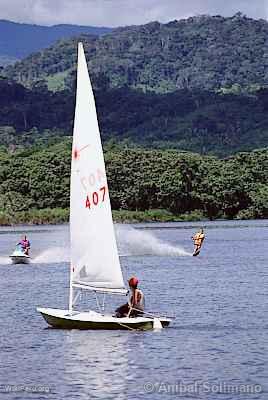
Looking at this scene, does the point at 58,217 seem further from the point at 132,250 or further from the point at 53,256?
the point at 53,256

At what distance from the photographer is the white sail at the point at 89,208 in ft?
121

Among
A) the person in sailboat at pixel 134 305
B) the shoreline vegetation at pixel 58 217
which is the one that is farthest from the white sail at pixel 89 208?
the shoreline vegetation at pixel 58 217

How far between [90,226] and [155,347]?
16.1ft

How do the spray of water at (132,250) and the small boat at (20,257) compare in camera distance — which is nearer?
the small boat at (20,257)

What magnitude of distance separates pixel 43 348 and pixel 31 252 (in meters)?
60.2

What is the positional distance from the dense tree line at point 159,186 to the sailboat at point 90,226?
141917mm

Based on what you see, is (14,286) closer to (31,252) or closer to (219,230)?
(31,252)

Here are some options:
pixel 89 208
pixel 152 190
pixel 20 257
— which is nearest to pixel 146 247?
pixel 20 257

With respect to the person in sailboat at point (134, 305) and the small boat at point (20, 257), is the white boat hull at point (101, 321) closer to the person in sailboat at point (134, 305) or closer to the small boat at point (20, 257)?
the person in sailboat at point (134, 305)

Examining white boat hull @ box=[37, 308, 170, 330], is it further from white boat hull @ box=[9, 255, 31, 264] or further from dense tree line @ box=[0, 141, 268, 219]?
dense tree line @ box=[0, 141, 268, 219]

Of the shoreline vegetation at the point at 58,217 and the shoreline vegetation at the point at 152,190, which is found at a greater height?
the shoreline vegetation at the point at 152,190

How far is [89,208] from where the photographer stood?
123 feet

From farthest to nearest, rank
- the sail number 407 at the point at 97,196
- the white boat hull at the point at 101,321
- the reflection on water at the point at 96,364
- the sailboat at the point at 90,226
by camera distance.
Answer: the sail number 407 at the point at 97,196 < the white boat hull at the point at 101,321 < the sailboat at the point at 90,226 < the reflection on water at the point at 96,364

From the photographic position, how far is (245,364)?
32562 millimetres
